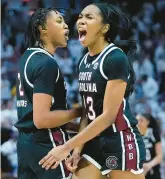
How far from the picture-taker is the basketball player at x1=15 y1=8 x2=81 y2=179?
12.2ft

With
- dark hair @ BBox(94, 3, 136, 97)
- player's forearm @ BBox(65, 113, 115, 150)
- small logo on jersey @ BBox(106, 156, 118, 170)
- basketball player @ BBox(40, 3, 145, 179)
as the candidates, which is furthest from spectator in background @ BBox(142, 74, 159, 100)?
player's forearm @ BBox(65, 113, 115, 150)

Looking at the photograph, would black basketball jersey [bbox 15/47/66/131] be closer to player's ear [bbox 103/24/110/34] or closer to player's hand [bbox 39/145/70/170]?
player's hand [bbox 39/145/70/170]

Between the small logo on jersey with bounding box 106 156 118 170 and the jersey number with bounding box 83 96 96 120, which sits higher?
the jersey number with bounding box 83 96 96 120

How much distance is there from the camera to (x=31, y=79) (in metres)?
3.79

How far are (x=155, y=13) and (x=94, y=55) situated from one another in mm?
11140

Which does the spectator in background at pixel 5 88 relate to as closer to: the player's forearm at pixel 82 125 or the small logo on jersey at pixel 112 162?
the player's forearm at pixel 82 125

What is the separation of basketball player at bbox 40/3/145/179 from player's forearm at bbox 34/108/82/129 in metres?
0.15

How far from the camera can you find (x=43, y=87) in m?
3.70

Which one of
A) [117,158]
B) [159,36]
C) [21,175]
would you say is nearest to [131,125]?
[117,158]

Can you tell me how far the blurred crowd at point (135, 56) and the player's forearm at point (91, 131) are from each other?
4394mm

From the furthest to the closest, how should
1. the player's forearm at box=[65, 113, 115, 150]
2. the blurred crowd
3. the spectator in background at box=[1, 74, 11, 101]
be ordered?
the blurred crowd < the spectator in background at box=[1, 74, 11, 101] < the player's forearm at box=[65, 113, 115, 150]

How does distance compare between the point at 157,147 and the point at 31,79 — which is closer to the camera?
the point at 31,79

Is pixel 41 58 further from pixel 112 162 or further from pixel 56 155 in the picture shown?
pixel 112 162

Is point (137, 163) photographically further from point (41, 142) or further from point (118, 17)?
point (118, 17)
